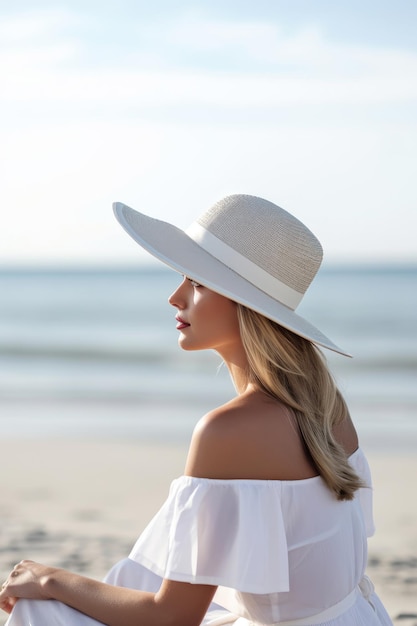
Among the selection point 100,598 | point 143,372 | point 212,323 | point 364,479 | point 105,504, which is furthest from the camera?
point 143,372

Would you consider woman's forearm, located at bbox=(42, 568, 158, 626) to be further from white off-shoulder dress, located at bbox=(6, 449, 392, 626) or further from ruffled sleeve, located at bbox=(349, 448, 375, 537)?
ruffled sleeve, located at bbox=(349, 448, 375, 537)

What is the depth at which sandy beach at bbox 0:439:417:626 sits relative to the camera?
193 inches

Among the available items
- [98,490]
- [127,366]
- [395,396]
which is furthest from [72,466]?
[127,366]

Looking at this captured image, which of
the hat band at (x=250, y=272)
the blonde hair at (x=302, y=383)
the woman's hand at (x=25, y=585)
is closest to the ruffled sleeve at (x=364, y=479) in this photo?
the blonde hair at (x=302, y=383)

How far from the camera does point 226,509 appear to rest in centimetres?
215

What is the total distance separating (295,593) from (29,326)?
22773 millimetres

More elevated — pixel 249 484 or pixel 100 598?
pixel 249 484

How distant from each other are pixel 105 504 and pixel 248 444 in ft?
13.6

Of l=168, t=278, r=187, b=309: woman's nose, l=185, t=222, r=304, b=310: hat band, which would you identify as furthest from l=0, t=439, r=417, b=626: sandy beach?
l=168, t=278, r=187, b=309: woman's nose

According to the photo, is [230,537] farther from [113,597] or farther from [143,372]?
[143,372]

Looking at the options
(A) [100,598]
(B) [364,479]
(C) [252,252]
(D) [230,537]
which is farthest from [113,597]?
(C) [252,252]

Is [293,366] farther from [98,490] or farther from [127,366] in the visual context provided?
[127,366]

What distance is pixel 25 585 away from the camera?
2.33 m

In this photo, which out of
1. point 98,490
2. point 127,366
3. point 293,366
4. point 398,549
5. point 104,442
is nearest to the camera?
point 293,366
